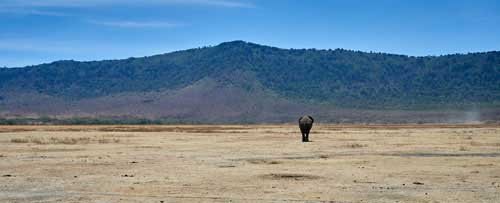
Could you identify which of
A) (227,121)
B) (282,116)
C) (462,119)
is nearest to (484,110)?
(462,119)

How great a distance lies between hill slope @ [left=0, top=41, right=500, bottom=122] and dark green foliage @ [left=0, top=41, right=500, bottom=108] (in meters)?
0.21

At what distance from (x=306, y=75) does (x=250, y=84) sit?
16.9 meters

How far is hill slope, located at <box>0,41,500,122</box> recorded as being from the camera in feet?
463

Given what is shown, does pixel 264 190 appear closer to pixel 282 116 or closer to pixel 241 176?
pixel 241 176

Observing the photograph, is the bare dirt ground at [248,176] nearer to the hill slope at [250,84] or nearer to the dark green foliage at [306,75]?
the hill slope at [250,84]

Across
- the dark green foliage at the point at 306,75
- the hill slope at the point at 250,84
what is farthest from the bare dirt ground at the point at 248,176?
the dark green foliage at the point at 306,75

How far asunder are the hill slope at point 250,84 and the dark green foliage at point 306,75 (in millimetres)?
213

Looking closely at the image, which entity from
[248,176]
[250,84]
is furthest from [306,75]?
[248,176]

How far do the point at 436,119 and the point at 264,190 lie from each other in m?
105

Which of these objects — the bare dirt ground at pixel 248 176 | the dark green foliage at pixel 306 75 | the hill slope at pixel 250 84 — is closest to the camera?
the bare dirt ground at pixel 248 176

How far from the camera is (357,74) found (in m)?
167

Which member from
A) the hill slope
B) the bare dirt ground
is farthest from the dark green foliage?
the bare dirt ground

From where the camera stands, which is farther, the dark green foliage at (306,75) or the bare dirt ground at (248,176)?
the dark green foliage at (306,75)

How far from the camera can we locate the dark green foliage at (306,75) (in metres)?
147
